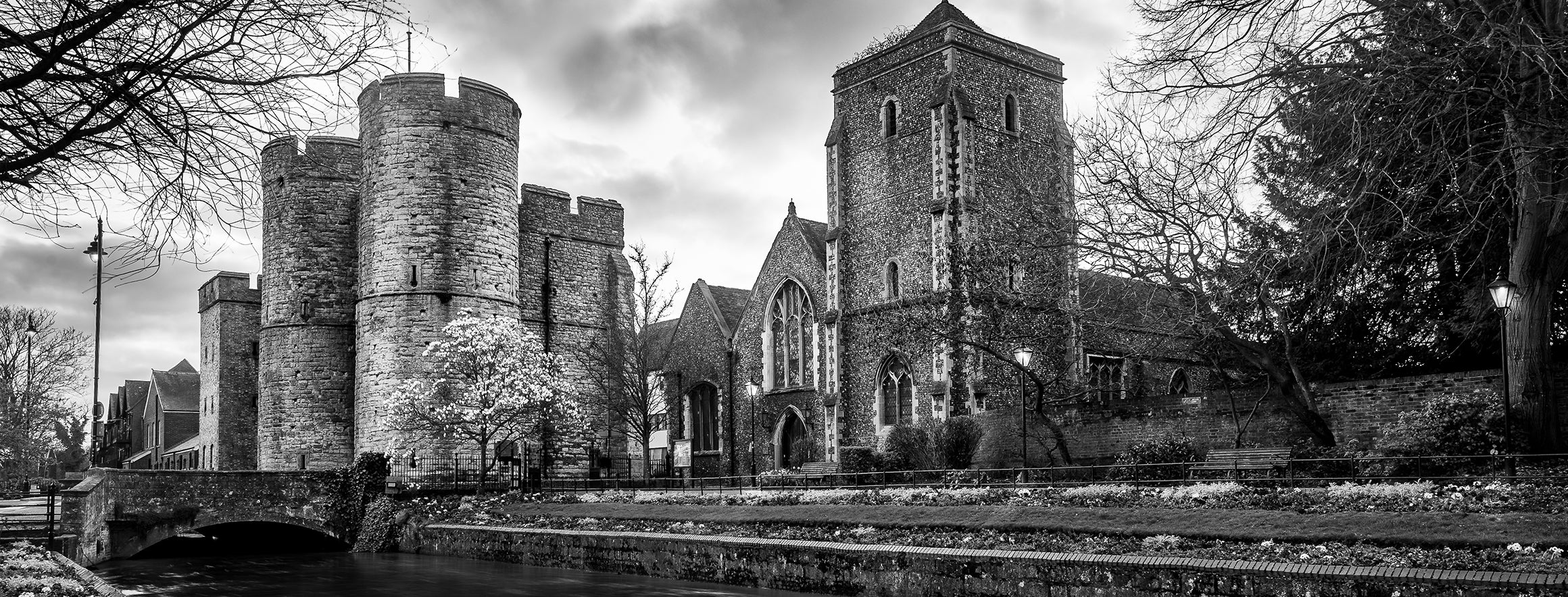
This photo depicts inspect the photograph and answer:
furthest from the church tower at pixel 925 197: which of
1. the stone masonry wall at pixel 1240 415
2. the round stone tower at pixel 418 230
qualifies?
the round stone tower at pixel 418 230

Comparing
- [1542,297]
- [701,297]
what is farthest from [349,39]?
[701,297]

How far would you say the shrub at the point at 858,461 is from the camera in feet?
95.5

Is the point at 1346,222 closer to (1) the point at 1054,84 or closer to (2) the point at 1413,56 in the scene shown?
(2) the point at 1413,56

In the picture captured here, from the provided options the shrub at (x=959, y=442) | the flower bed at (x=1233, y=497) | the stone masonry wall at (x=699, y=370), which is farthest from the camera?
the stone masonry wall at (x=699, y=370)

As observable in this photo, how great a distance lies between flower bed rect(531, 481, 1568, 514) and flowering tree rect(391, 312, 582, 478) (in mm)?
10973

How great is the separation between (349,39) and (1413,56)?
35.9 feet

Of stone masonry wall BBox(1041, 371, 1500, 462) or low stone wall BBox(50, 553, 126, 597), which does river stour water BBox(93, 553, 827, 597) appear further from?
stone masonry wall BBox(1041, 371, 1500, 462)

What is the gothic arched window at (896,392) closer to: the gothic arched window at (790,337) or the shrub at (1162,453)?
the gothic arched window at (790,337)

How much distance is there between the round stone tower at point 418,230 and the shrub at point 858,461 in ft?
41.0

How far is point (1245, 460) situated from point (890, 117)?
64.2 ft

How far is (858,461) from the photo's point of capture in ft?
96.8

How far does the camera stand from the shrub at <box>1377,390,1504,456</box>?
57.5ft

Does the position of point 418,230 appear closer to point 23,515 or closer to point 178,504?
point 178,504

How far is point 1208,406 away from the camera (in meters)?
25.0
